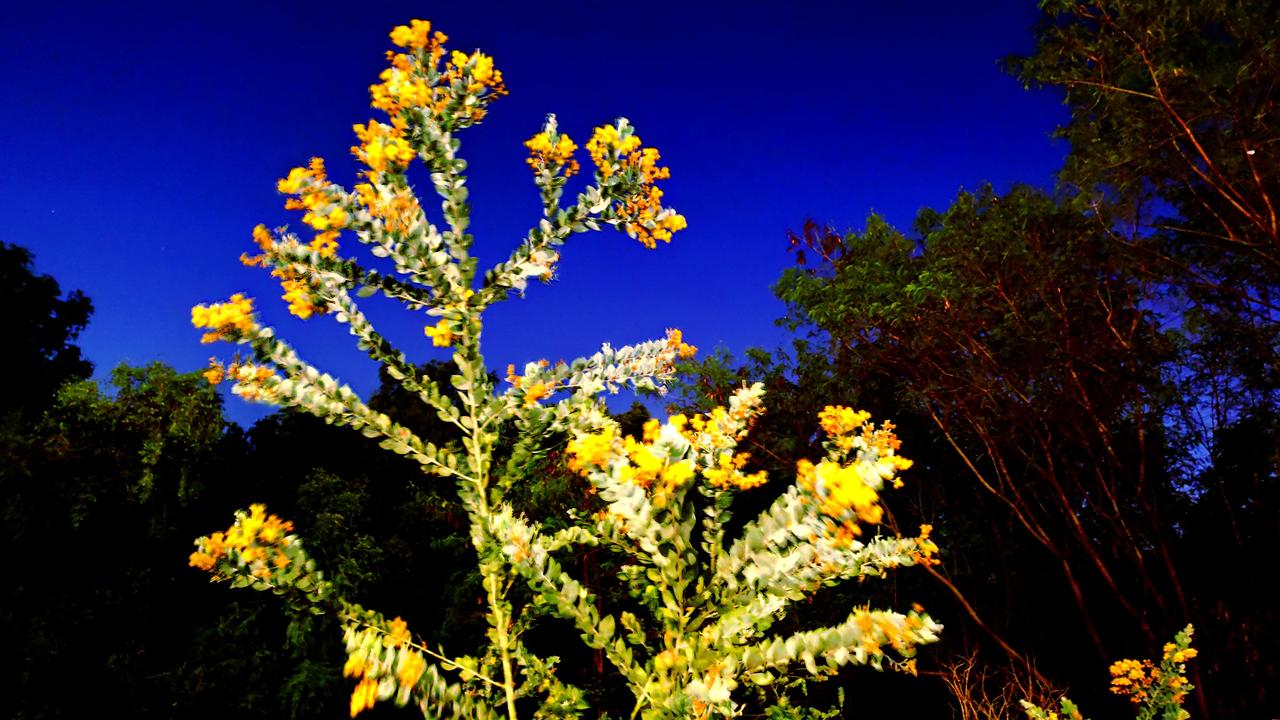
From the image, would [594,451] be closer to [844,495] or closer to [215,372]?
[844,495]

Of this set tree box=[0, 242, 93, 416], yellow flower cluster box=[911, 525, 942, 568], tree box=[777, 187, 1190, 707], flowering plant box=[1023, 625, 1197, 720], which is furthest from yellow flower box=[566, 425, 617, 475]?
tree box=[0, 242, 93, 416]

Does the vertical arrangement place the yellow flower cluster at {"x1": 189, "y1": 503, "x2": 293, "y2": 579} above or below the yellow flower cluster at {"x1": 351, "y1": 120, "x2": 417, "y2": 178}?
below

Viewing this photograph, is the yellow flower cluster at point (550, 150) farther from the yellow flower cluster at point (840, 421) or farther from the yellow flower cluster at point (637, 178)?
the yellow flower cluster at point (840, 421)

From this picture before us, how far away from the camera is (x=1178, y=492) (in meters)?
10.5

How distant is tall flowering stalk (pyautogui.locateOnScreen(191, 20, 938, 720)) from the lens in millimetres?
1683

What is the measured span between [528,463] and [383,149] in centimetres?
119

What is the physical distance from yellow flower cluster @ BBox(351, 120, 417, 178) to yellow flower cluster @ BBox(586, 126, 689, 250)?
65 cm

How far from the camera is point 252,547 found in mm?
1788

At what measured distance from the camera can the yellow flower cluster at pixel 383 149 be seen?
208cm

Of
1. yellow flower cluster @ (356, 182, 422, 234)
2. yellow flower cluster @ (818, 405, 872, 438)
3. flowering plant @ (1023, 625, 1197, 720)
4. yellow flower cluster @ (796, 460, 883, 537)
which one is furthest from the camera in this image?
flowering plant @ (1023, 625, 1197, 720)

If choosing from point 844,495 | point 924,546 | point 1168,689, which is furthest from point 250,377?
point 1168,689

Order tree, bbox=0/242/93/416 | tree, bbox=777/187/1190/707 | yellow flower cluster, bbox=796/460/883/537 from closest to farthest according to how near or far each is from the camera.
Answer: yellow flower cluster, bbox=796/460/883/537
tree, bbox=777/187/1190/707
tree, bbox=0/242/93/416

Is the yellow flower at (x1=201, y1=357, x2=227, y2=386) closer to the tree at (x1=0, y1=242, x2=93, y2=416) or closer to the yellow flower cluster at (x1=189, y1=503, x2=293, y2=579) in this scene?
the yellow flower cluster at (x1=189, y1=503, x2=293, y2=579)

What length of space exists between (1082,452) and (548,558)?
10872 millimetres
